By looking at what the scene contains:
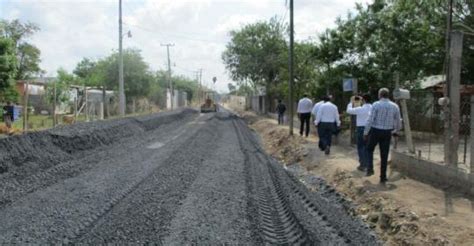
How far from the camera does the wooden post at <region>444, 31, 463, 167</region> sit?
11.6m

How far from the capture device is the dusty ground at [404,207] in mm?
8051

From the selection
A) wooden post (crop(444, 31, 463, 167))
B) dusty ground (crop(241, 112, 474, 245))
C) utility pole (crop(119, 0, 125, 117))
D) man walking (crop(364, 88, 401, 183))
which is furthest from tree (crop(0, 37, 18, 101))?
wooden post (crop(444, 31, 463, 167))

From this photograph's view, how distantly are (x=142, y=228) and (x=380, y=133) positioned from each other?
237 inches

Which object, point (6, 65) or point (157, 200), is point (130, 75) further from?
point (157, 200)

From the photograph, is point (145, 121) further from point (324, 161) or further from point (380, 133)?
point (380, 133)

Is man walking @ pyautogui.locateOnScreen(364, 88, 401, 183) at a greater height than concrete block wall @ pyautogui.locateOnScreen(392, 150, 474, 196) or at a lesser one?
greater

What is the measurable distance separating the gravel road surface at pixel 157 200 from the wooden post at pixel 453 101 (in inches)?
85.7

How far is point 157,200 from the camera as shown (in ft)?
35.2

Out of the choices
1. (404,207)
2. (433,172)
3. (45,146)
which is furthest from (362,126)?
(45,146)

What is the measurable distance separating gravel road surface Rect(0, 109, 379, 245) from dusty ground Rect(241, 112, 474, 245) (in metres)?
0.34

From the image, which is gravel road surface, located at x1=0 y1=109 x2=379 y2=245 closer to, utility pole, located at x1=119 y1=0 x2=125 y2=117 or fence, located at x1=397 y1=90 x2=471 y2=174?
fence, located at x1=397 y1=90 x2=471 y2=174

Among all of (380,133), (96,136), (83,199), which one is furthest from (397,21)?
(83,199)

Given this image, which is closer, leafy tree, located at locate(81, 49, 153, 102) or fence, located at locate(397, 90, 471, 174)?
fence, located at locate(397, 90, 471, 174)

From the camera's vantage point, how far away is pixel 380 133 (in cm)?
1260
